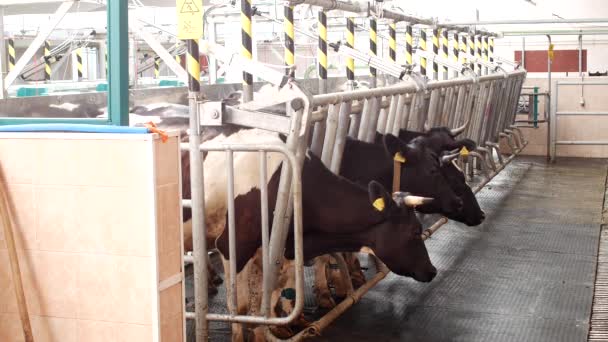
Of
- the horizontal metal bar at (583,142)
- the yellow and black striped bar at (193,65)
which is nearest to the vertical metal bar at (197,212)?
the yellow and black striped bar at (193,65)

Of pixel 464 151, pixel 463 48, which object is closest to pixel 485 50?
pixel 463 48

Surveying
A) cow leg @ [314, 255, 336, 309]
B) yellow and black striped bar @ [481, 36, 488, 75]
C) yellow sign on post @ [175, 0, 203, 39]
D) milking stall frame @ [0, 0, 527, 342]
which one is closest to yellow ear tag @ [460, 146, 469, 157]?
milking stall frame @ [0, 0, 527, 342]

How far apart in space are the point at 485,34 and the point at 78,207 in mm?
12085

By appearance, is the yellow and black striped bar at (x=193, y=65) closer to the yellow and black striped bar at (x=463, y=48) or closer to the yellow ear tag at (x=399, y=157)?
the yellow ear tag at (x=399, y=157)

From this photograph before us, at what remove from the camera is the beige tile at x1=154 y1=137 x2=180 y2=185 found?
11.8ft

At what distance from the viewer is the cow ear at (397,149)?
256 inches

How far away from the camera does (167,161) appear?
368 cm

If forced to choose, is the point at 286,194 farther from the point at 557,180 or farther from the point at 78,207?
the point at 557,180

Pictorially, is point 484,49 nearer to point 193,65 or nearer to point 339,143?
point 339,143

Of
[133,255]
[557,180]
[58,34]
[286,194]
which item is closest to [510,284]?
[286,194]

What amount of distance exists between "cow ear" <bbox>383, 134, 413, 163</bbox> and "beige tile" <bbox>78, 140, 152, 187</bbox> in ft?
10.2

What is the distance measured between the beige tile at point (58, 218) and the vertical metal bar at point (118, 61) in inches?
16.6

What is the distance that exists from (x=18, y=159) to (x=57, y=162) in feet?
0.58

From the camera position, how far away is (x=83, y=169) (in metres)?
3.68
